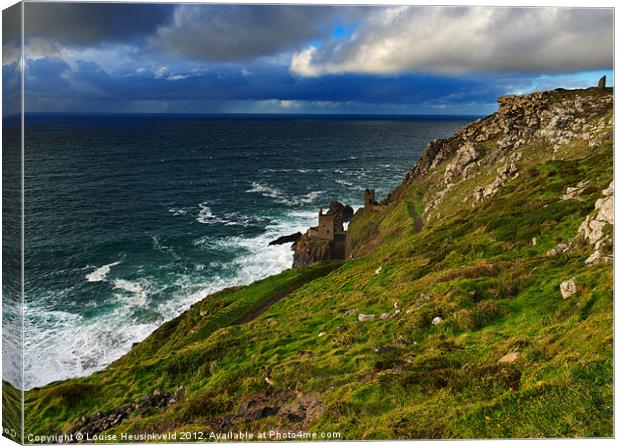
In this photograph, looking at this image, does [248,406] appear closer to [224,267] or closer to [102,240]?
[102,240]

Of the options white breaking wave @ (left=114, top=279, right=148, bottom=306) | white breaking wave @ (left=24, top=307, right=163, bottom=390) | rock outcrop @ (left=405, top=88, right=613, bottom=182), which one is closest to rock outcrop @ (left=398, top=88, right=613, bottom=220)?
rock outcrop @ (left=405, top=88, right=613, bottom=182)

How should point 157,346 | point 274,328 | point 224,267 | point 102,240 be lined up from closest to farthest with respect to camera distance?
point 274,328, point 157,346, point 102,240, point 224,267

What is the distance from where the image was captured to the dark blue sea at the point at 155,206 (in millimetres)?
19953

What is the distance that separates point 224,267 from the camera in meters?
47.8

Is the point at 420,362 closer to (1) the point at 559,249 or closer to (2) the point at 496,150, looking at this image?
(1) the point at 559,249

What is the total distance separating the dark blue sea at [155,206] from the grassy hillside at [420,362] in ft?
11.7

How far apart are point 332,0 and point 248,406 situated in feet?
45.5

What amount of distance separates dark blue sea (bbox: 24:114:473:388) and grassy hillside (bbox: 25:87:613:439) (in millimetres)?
3560

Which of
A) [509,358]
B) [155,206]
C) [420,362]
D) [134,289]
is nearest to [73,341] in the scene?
[155,206]

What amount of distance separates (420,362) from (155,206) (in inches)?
1032

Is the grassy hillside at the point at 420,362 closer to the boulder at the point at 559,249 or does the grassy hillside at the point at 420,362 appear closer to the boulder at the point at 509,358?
the boulder at the point at 509,358

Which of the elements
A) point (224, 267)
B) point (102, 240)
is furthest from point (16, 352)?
point (224, 267)

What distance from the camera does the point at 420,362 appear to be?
14.8 meters

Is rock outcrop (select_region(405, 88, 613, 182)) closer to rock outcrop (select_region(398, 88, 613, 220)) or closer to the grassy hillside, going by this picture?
rock outcrop (select_region(398, 88, 613, 220))
